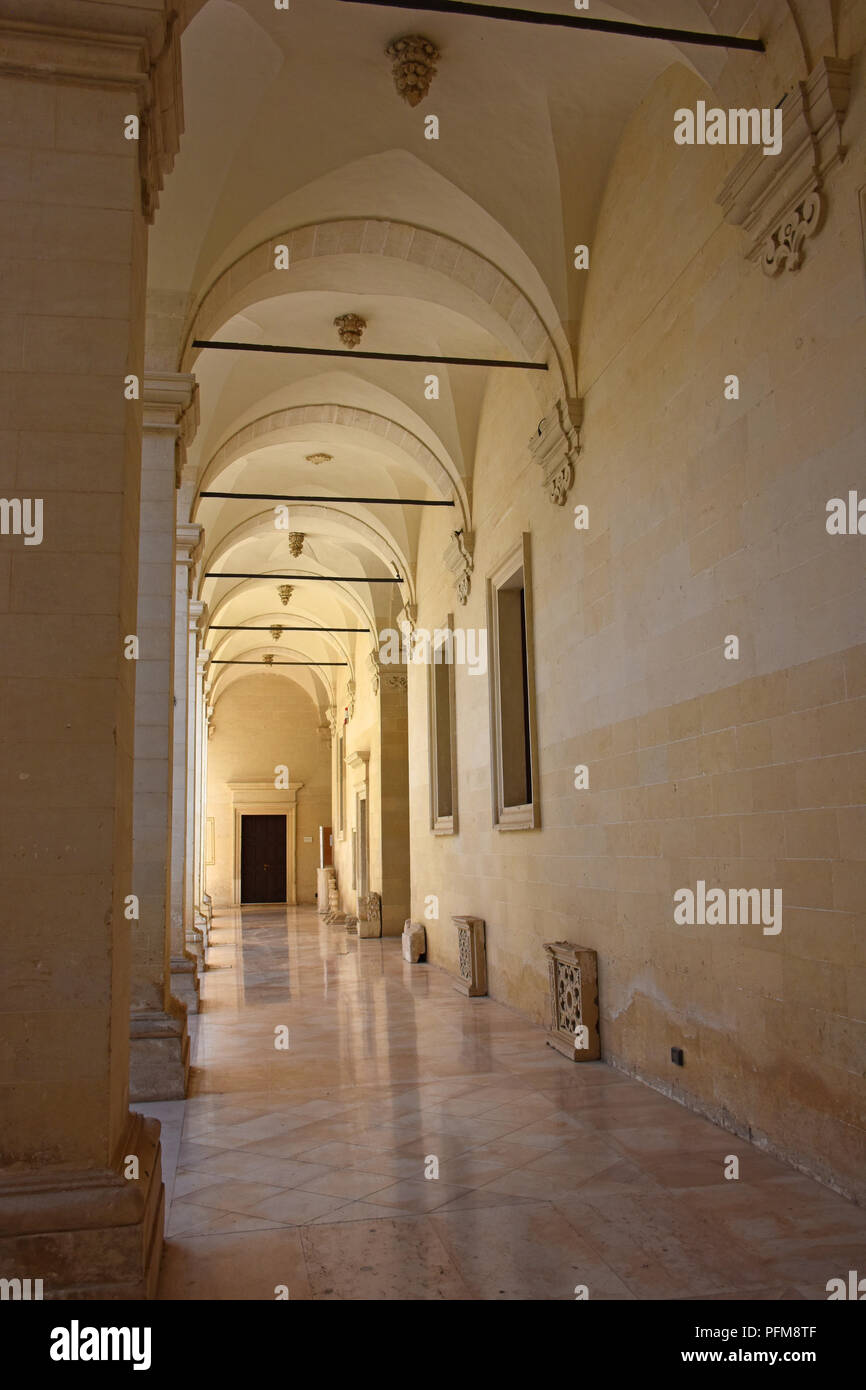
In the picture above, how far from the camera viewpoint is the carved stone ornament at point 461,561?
11.0 meters

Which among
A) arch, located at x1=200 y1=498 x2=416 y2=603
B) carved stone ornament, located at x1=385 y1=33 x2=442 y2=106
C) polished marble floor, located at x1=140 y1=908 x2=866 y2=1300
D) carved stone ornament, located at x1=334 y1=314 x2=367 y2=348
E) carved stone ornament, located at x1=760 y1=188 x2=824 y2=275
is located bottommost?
polished marble floor, located at x1=140 y1=908 x2=866 y2=1300

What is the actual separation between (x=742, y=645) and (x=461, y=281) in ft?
15.8

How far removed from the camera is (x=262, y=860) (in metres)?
29.5

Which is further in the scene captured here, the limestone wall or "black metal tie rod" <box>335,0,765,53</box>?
"black metal tie rod" <box>335,0,765,53</box>

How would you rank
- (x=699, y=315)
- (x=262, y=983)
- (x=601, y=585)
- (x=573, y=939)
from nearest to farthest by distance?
(x=699, y=315) < (x=601, y=585) < (x=573, y=939) < (x=262, y=983)

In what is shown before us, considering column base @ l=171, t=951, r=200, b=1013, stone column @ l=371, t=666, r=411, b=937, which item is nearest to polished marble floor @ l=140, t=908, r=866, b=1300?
column base @ l=171, t=951, r=200, b=1013

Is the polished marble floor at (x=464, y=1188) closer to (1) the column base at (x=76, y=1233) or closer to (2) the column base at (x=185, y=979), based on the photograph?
(1) the column base at (x=76, y=1233)

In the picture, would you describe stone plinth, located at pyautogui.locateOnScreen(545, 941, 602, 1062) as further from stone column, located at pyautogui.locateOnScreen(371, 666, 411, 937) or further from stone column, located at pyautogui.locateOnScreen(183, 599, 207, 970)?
stone column, located at pyautogui.locateOnScreen(371, 666, 411, 937)

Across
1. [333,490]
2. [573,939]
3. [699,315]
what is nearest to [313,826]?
[333,490]

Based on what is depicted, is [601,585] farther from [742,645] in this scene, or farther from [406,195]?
[406,195]

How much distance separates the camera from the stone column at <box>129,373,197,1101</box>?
19.5ft

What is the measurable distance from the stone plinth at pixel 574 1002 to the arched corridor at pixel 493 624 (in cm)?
4

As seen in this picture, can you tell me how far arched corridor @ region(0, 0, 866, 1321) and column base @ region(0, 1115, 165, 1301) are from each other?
0.03 ft
